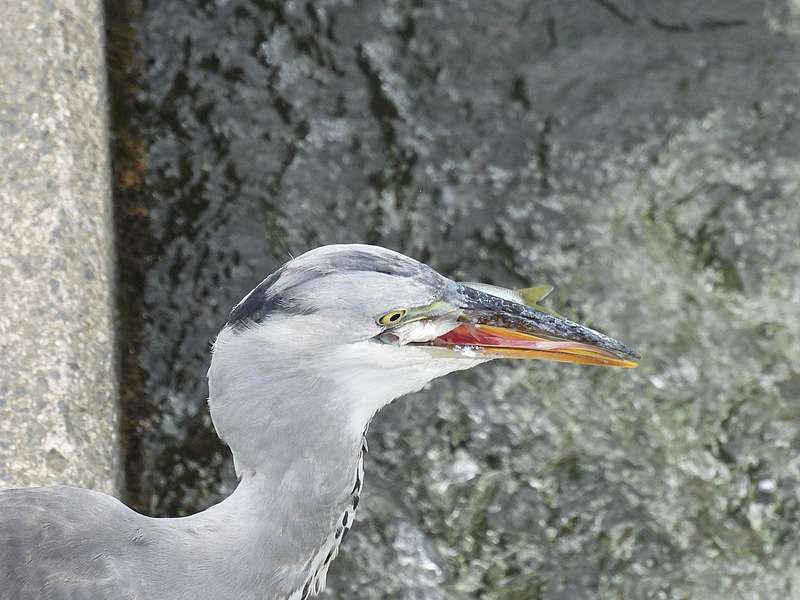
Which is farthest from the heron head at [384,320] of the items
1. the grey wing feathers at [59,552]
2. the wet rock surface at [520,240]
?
the wet rock surface at [520,240]

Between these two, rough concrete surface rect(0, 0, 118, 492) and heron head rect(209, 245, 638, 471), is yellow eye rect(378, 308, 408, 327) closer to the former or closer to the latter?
heron head rect(209, 245, 638, 471)

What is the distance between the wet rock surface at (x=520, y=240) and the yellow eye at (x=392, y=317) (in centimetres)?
175

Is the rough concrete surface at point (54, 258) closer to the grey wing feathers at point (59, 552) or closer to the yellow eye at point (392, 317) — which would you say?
the grey wing feathers at point (59, 552)

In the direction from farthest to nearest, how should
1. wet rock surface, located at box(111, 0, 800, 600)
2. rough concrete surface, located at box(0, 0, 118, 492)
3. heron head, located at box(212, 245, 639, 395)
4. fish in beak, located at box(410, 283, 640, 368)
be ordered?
wet rock surface, located at box(111, 0, 800, 600) < rough concrete surface, located at box(0, 0, 118, 492) < fish in beak, located at box(410, 283, 640, 368) < heron head, located at box(212, 245, 639, 395)

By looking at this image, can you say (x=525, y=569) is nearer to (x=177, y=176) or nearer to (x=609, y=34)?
(x=177, y=176)

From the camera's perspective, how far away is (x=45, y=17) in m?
3.46

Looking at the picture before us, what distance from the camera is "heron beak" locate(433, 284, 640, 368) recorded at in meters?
2.16

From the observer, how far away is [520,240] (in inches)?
163

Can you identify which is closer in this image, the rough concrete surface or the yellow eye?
the yellow eye

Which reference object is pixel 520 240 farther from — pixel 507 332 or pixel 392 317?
pixel 392 317

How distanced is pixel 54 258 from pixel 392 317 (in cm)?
143

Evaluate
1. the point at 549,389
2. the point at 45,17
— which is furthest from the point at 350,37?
the point at 549,389

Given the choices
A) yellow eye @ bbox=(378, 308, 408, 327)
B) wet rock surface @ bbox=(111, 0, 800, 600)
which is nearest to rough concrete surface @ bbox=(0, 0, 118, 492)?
wet rock surface @ bbox=(111, 0, 800, 600)

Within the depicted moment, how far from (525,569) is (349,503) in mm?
1576
